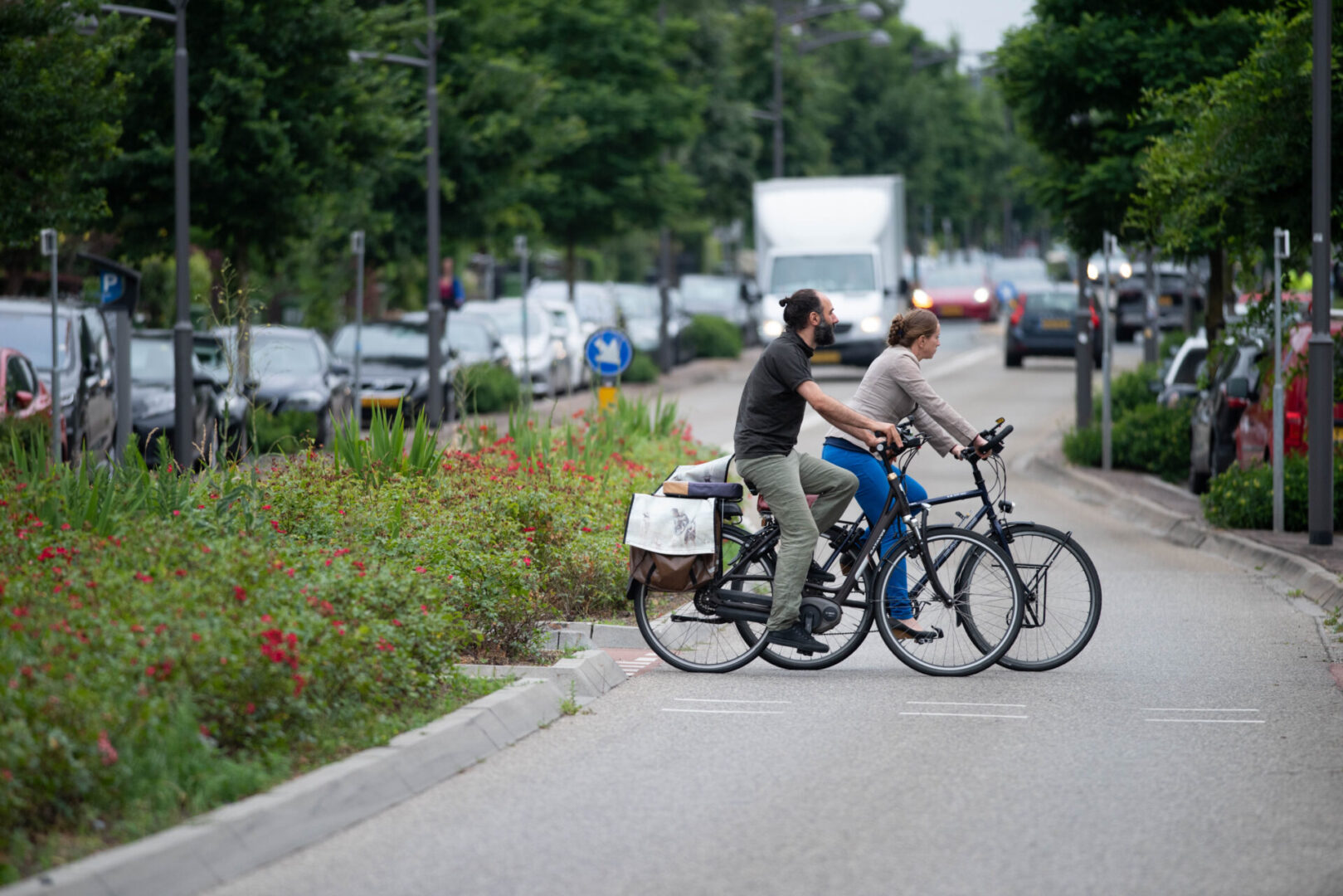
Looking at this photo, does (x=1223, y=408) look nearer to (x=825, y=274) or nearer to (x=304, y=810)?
(x=304, y=810)

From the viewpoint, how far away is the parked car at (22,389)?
16328 millimetres

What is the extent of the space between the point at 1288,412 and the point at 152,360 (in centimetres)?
1235

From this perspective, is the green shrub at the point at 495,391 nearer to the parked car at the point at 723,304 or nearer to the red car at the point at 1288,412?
the red car at the point at 1288,412

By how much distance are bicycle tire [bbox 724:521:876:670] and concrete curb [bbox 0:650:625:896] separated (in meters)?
1.42

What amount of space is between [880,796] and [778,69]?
39.5 m

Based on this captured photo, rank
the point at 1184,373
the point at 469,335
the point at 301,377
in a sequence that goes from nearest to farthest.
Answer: the point at 1184,373 → the point at 301,377 → the point at 469,335

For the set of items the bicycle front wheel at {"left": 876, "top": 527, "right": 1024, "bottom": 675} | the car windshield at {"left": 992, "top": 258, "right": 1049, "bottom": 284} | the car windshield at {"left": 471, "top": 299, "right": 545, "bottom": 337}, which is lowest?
the bicycle front wheel at {"left": 876, "top": 527, "right": 1024, "bottom": 675}

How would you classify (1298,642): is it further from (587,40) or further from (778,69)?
(778,69)

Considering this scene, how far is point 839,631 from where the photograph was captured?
31.8 feet

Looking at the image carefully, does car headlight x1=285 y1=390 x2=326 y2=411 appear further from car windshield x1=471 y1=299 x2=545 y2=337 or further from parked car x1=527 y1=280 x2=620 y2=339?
parked car x1=527 y1=280 x2=620 y2=339

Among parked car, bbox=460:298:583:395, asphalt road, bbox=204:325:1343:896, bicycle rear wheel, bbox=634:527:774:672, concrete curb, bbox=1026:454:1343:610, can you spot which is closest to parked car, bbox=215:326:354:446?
parked car, bbox=460:298:583:395

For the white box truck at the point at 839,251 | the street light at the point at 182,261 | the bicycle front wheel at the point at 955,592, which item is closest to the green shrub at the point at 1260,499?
the bicycle front wheel at the point at 955,592

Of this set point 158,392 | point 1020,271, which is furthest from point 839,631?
point 1020,271

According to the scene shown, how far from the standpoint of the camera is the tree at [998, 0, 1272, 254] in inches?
804
